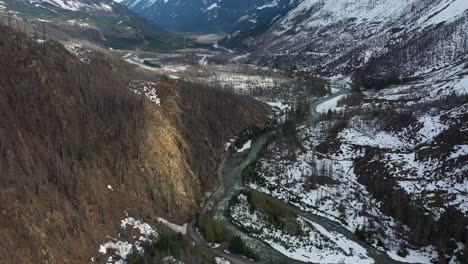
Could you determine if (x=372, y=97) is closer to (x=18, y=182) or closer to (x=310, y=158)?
(x=310, y=158)

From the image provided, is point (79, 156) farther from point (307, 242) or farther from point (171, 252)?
point (307, 242)

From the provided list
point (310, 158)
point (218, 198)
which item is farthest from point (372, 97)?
point (218, 198)

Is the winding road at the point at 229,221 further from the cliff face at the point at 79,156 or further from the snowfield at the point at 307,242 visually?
the cliff face at the point at 79,156

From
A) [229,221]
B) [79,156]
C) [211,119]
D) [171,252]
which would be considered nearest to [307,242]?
[229,221]

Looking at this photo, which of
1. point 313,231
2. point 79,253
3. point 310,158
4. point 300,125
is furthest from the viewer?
point 300,125

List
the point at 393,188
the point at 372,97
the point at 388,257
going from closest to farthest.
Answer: the point at 388,257 < the point at 393,188 < the point at 372,97
